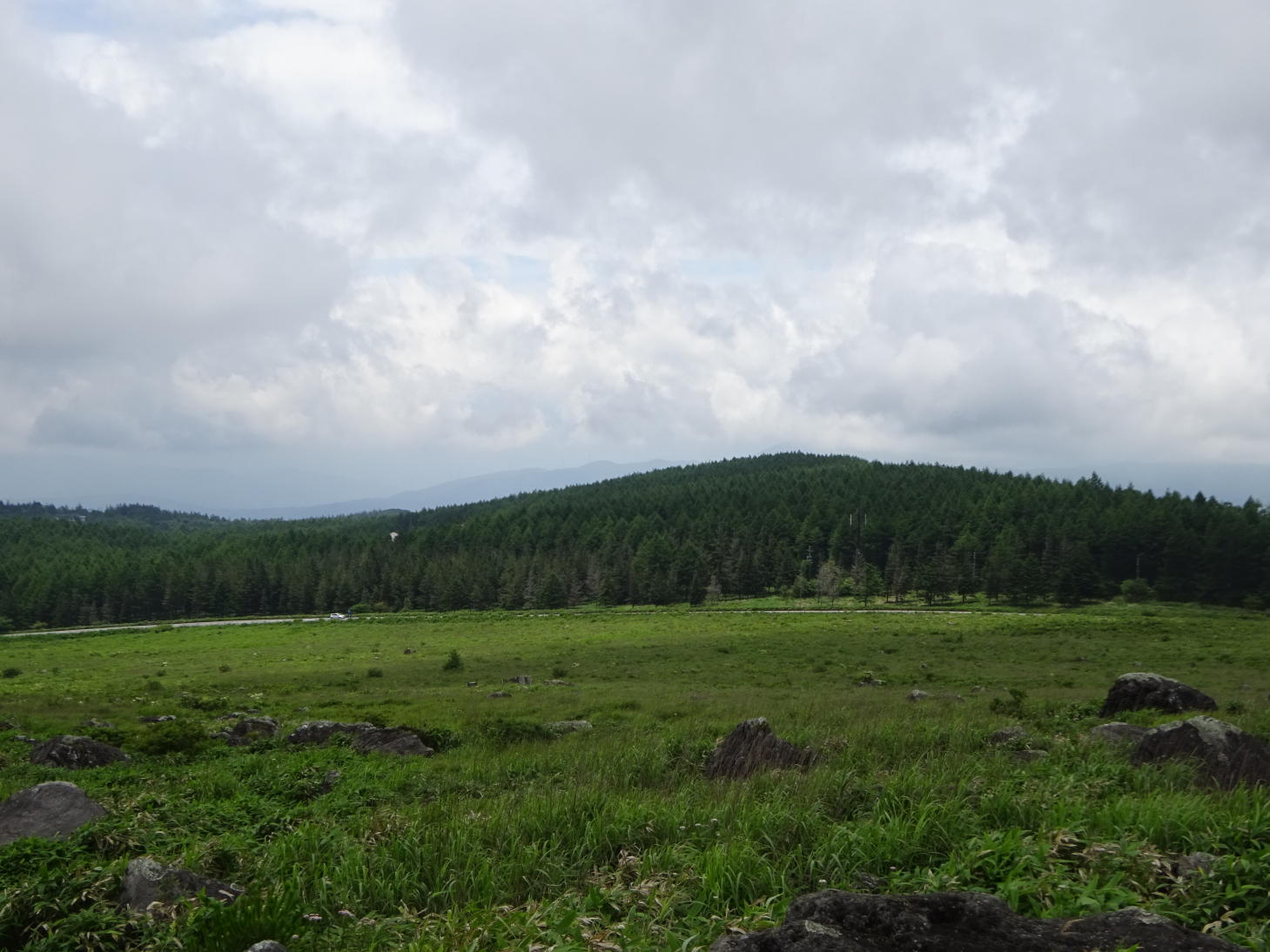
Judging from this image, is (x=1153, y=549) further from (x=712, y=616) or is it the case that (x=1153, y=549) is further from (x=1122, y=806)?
(x=1122, y=806)

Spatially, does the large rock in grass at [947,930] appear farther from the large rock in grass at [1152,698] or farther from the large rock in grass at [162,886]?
the large rock in grass at [1152,698]

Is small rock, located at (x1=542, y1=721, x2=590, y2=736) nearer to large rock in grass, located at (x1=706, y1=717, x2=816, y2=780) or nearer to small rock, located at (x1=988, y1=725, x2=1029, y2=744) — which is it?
large rock in grass, located at (x1=706, y1=717, x2=816, y2=780)

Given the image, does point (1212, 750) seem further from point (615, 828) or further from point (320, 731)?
point (320, 731)

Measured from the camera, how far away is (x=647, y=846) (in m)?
7.91

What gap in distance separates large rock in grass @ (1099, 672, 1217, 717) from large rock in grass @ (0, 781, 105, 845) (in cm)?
2192

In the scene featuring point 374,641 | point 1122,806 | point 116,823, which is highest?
point 1122,806

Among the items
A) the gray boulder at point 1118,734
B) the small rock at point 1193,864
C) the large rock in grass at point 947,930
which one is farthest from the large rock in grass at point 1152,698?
the large rock in grass at point 947,930

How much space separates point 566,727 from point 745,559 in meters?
113

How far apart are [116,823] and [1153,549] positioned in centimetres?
13375

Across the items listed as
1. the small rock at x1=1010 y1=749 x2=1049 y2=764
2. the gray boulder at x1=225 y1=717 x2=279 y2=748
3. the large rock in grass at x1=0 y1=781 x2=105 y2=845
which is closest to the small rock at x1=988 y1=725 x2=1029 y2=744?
the small rock at x1=1010 y1=749 x2=1049 y2=764

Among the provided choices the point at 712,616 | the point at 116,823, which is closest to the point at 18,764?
the point at 116,823

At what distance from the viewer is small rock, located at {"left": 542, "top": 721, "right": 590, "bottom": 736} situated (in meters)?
19.9

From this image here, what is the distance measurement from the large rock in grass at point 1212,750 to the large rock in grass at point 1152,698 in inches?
321

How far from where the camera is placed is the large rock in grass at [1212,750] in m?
10.4
